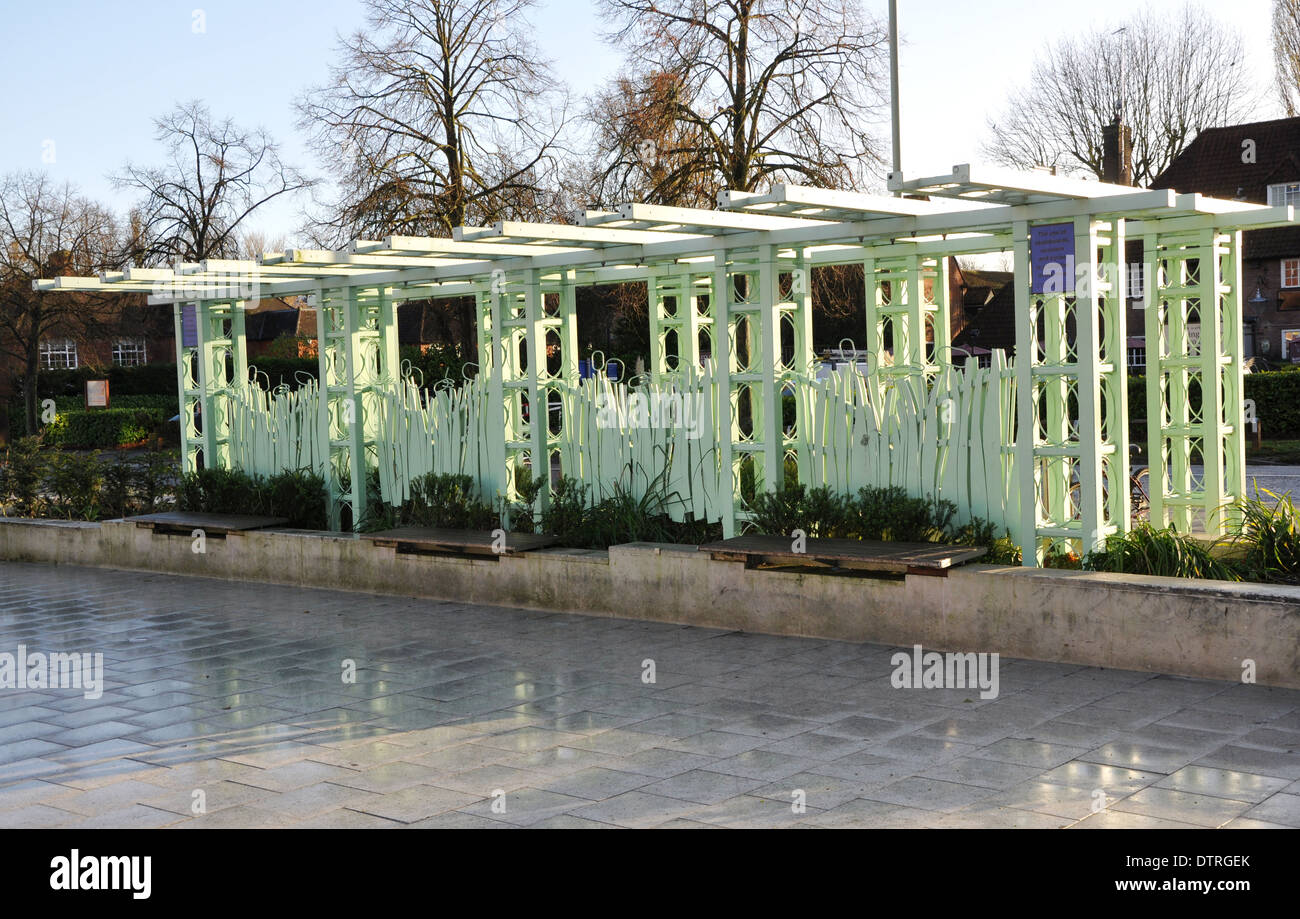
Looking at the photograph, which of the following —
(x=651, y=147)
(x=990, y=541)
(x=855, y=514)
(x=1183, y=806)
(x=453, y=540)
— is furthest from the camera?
(x=651, y=147)

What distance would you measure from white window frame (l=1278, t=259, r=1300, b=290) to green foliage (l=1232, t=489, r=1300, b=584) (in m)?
36.5

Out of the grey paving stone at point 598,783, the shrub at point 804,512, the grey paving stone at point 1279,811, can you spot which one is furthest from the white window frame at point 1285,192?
the grey paving stone at point 598,783

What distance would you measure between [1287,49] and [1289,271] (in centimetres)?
681

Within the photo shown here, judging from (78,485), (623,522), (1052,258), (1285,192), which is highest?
(1285,192)

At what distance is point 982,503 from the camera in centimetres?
910

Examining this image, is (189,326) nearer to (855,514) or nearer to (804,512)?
(804,512)

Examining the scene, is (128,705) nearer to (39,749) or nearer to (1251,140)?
(39,749)

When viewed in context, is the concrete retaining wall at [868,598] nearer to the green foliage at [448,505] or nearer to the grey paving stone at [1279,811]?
the green foliage at [448,505]

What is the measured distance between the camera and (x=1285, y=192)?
40.1 m

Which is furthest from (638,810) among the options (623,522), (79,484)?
(79,484)

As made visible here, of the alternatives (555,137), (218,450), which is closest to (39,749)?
(218,450)

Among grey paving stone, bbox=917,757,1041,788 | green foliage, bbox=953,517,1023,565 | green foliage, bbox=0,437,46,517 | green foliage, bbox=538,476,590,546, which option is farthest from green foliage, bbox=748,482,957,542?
green foliage, bbox=0,437,46,517

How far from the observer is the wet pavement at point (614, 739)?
18.2 ft
